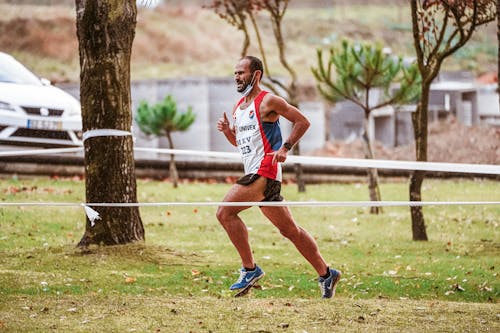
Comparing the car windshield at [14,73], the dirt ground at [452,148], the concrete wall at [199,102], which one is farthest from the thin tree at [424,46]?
the dirt ground at [452,148]

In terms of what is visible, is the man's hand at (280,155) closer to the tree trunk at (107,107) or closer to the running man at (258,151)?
the running man at (258,151)

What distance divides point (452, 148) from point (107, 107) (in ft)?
56.1

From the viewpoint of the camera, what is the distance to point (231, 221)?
7.68 meters

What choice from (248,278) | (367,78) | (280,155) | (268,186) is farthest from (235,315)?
(367,78)

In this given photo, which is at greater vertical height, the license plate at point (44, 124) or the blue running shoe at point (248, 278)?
the license plate at point (44, 124)

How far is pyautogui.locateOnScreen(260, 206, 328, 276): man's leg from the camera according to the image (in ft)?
25.1

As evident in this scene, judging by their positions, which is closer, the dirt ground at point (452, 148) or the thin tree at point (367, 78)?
the thin tree at point (367, 78)

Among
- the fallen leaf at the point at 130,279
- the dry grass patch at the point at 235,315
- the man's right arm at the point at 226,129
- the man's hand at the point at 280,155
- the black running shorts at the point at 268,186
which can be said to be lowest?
the fallen leaf at the point at 130,279

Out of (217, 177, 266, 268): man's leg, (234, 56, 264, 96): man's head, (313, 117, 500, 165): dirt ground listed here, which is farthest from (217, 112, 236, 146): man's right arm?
(313, 117, 500, 165): dirt ground

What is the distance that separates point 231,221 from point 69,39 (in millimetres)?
32237

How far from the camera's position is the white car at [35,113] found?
15.2 m

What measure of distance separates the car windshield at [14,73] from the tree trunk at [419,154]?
6504 millimetres

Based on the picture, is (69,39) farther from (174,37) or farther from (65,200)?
(65,200)

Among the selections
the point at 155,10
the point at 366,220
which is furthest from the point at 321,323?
the point at 155,10
